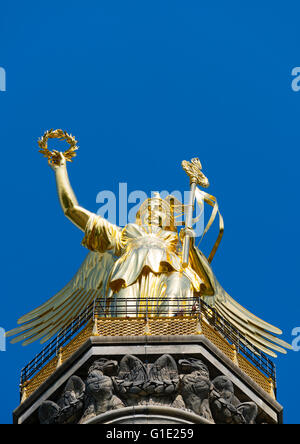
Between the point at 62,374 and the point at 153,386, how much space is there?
2.80 m

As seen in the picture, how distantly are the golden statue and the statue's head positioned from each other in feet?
0.10

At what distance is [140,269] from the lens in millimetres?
56125

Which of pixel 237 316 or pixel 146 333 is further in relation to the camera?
pixel 237 316

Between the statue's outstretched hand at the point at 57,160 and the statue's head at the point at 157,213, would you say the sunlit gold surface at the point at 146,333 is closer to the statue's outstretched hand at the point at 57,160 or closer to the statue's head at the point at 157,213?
the statue's head at the point at 157,213

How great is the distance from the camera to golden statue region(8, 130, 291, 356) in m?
56.0

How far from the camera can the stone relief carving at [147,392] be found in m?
50.4

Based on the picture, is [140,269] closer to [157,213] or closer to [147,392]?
[157,213]

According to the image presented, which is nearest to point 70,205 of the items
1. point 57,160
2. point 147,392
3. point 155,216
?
point 57,160

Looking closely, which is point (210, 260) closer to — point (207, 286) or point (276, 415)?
A: point (207, 286)

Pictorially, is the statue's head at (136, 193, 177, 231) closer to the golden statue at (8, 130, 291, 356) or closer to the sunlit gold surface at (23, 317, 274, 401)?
the golden statue at (8, 130, 291, 356)

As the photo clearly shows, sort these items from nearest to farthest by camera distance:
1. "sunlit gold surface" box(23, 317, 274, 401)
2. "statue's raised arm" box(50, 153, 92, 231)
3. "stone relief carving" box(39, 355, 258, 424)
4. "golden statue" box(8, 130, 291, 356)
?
"stone relief carving" box(39, 355, 258, 424) → "sunlit gold surface" box(23, 317, 274, 401) → "golden statue" box(8, 130, 291, 356) → "statue's raised arm" box(50, 153, 92, 231)

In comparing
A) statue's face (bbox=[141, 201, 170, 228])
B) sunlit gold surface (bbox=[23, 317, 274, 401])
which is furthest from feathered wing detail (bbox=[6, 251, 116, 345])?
sunlit gold surface (bbox=[23, 317, 274, 401])

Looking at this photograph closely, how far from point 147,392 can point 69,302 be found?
8.18 m

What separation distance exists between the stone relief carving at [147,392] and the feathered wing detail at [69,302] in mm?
5728
